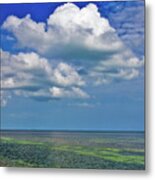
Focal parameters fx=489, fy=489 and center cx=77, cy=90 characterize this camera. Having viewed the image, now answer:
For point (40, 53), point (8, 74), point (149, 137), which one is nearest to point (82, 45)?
point (40, 53)

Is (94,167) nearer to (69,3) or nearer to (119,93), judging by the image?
(119,93)

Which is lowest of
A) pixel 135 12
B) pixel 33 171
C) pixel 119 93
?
pixel 33 171

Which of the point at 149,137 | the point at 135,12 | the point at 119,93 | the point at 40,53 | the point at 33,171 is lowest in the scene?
the point at 33,171

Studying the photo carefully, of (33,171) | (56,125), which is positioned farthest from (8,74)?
(33,171)

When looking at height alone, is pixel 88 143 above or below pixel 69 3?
below

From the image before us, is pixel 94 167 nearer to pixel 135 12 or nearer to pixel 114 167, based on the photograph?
pixel 114 167

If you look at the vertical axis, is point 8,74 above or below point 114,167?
above
